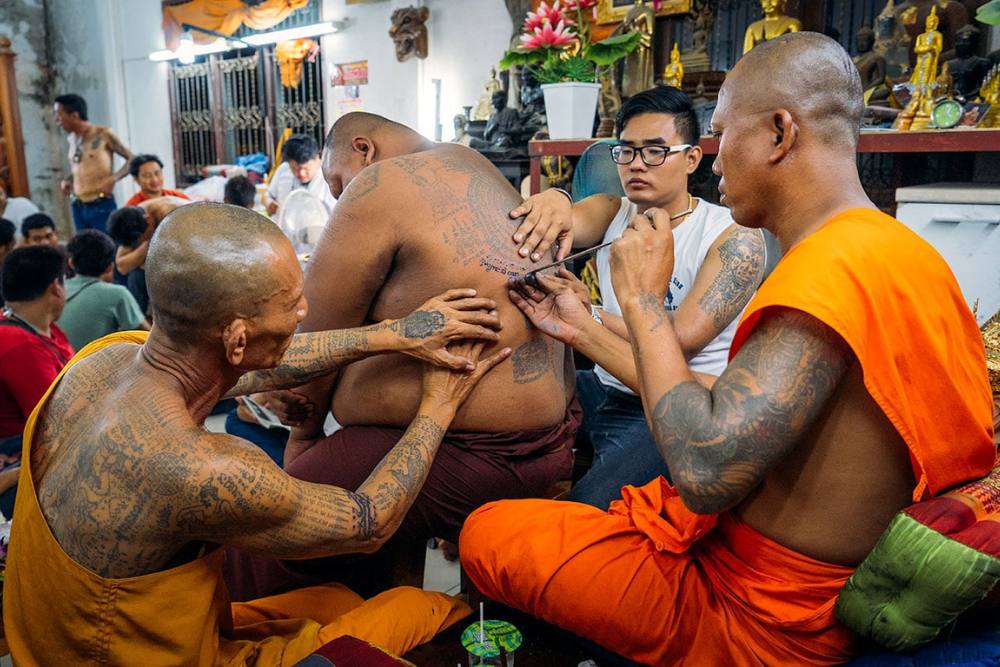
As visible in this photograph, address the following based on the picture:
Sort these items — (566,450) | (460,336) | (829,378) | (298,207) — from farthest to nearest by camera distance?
(298,207) < (566,450) < (460,336) < (829,378)

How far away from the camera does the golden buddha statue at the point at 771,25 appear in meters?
4.55

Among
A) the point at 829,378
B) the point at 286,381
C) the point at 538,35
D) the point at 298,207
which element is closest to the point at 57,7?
the point at 298,207

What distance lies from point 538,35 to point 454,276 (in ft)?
7.64

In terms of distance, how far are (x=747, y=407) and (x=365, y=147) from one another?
1309mm

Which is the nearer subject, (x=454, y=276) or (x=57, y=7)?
(x=454, y=276)

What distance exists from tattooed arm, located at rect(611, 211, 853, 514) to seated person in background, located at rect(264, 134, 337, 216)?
4.53 m

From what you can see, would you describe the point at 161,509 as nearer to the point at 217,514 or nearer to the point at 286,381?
the point at 217,514

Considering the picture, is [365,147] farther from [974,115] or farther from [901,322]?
[974,115]

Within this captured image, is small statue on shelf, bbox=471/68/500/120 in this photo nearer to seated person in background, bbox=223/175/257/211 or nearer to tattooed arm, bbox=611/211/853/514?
seated person in background, bbox=223/175/257/211

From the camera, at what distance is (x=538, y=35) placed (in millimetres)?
3629

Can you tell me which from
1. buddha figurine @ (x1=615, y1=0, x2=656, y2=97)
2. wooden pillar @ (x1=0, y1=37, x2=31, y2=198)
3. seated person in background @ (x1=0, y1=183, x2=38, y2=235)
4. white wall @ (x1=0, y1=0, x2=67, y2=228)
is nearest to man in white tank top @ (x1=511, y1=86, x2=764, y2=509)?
buddha figurine @ (x1=615, y1=0, x2=656, y2=97)

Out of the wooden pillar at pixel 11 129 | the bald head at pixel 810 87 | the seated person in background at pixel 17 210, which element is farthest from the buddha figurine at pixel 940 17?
the wooden pillar at pixel 11 129

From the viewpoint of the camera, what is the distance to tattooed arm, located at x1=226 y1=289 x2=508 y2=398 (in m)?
1.66

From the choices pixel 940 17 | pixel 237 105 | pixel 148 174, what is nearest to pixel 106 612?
pixel 940 17
